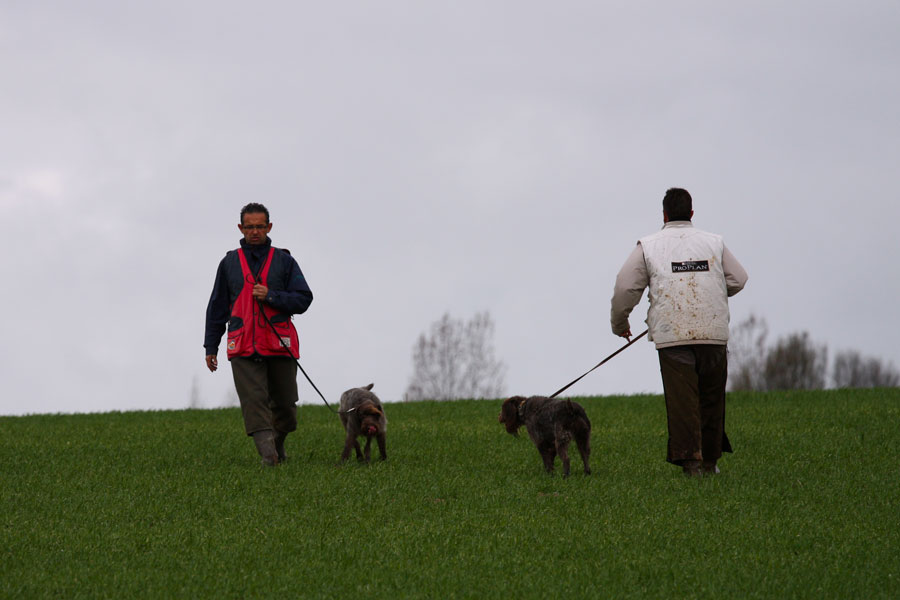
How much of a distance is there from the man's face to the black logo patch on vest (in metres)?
4.36

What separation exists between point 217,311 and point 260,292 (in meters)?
0.71

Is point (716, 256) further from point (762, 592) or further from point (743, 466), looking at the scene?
point (762, 592)

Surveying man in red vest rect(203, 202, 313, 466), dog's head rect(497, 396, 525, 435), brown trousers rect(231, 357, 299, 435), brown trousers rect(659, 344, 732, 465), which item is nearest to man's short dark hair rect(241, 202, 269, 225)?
man in red vest rect(203, 202, 313, 466)

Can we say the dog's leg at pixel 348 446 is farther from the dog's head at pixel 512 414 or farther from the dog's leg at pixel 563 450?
the dog's leg at pixel 563 450

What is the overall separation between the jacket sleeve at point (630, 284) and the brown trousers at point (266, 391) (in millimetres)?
3613

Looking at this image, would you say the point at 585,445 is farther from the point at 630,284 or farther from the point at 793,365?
the point at 793,365

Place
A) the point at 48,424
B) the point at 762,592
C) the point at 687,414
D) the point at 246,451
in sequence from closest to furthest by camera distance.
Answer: the point at 762,592 → the point at 687,414 → the point at 246,451 → the point at 48,424

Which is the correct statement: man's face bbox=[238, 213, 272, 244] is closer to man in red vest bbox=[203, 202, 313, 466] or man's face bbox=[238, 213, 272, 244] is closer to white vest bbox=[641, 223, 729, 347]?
man in red vest bbox=[203, 202, 313, 466]

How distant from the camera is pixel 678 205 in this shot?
1032 cm

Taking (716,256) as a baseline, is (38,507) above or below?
below

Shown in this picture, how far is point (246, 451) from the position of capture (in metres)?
13.4

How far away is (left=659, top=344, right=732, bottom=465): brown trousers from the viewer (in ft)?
32.9

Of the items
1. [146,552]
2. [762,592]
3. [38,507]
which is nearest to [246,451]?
[38,507]

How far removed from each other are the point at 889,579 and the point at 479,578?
8.30 ft
